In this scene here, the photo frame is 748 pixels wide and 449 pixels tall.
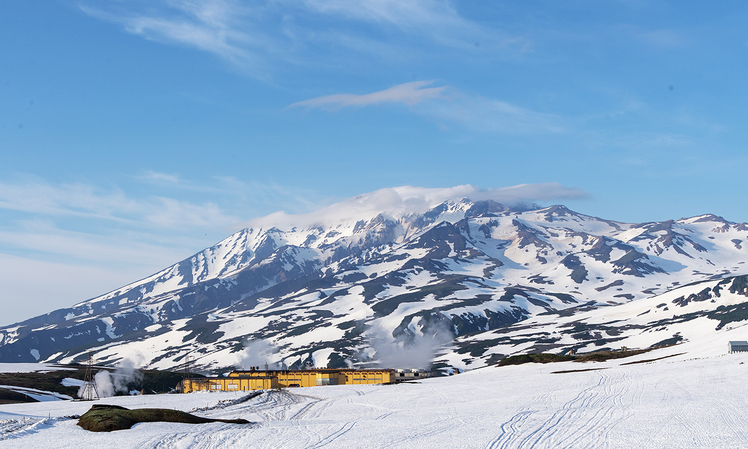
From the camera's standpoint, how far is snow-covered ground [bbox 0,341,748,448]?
45938mm

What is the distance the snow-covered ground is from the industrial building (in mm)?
58097

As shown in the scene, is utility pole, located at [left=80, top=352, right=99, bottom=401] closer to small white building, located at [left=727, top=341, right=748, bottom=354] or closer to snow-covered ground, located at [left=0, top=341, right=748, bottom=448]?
snow-covered ground, located at [left=0, top=341, right=748, bottom=448]

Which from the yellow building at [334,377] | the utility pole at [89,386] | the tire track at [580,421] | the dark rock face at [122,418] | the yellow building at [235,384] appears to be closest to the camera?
the tire track at [580,421]

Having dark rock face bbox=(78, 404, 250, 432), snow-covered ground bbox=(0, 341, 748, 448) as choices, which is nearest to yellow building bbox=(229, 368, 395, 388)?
snow-covered ground bbox=(0, 341, 748, 448)

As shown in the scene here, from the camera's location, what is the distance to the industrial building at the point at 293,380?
6156 inches

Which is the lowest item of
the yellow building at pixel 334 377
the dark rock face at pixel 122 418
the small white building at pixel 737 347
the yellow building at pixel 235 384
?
the small white building at pixel 737 347

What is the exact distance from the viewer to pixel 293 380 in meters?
169

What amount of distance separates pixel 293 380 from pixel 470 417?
117 m

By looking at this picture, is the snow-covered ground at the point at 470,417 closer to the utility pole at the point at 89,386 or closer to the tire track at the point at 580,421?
the tire track at the point at 580,421

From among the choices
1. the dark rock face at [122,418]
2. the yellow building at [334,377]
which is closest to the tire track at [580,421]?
the dark rock face at [122,418]

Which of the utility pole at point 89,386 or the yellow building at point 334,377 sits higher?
the utility pole at point 89,386

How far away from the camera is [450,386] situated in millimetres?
101438

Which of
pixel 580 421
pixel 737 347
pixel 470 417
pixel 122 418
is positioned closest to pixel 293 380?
pixel 737 347

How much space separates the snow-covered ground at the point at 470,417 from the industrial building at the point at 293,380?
58.1 meters
